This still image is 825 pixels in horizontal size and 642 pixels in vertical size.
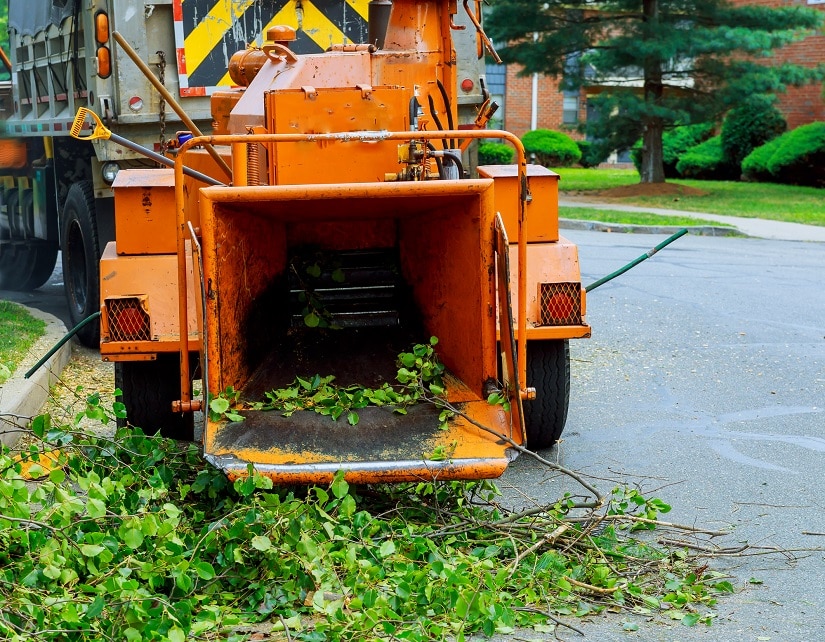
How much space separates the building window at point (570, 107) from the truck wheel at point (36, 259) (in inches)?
1165

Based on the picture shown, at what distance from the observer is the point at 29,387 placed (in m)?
6.41

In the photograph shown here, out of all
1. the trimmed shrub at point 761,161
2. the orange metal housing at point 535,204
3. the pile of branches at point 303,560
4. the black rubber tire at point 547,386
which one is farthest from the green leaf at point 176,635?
the trimmed shrub at point 761,161

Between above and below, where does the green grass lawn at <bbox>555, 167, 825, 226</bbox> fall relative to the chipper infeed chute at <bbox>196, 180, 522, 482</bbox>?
below

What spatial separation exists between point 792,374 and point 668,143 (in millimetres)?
22428

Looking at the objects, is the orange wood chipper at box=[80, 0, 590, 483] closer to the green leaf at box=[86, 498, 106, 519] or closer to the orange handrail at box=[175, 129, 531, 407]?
the orange handrail at box=[175, 129, 531, 407]

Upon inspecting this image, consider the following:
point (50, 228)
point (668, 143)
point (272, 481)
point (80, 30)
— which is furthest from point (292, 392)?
point (668, 143)

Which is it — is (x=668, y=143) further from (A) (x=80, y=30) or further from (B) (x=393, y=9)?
(B) (x=393, y=9)

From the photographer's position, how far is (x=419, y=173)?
5316 millimetres

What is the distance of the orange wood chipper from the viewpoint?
4586 mm

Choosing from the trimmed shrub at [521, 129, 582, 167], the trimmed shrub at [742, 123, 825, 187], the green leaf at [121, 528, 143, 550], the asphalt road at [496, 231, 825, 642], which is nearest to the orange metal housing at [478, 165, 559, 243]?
the asphalt road at [496, 231, 825, 642]

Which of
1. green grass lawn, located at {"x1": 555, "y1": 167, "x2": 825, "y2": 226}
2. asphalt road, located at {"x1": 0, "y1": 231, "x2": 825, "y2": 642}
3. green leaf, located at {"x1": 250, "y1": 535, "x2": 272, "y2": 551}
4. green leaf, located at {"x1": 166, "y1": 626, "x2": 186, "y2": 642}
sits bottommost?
asphalt road, located at {"x1": 0, "y1": 231, "x2": 825, "y2": 642}

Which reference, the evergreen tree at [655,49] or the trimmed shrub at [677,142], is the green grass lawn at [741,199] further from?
the evergreen tree at [655,49]

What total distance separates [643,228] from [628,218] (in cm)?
109

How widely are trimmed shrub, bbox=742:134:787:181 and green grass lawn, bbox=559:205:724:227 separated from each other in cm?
828
